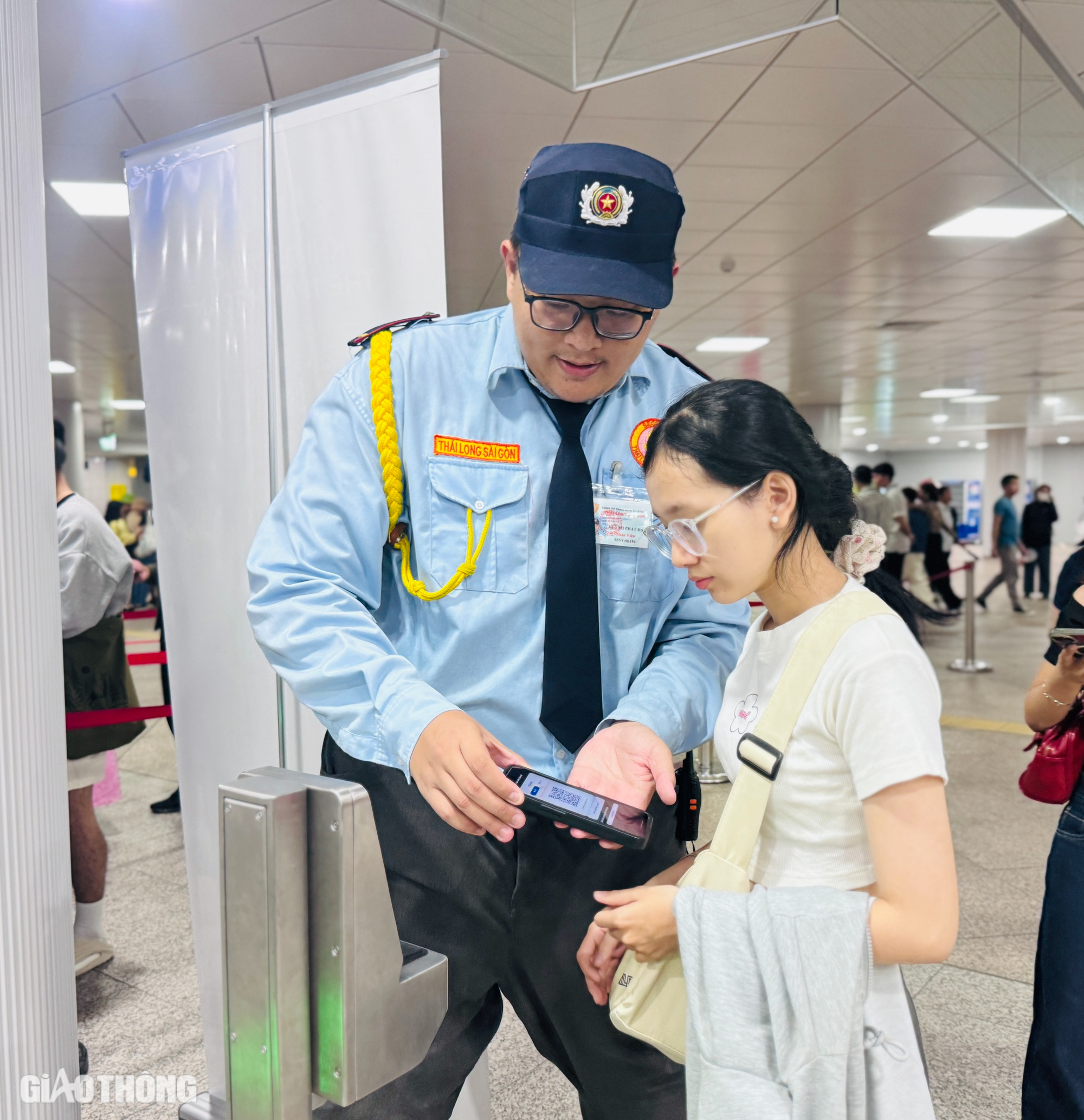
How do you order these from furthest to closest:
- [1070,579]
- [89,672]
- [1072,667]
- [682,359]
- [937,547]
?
1. [937,547]
2. [89,672]
3. [1070,579]
4. [1072,667]
5. [682,359]

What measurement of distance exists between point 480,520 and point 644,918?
0.53 metres

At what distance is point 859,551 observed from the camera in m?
1.15

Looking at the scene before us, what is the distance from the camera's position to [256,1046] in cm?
79

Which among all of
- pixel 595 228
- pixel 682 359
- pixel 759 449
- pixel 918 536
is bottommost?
pixel 918 536

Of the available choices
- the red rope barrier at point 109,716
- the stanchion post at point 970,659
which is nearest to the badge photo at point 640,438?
the red rope barrier at point 109,716

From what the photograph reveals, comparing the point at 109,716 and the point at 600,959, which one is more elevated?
the point at 600,959

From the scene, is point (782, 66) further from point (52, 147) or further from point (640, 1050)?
point (640, 1050)

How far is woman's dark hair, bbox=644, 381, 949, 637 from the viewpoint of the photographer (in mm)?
1080

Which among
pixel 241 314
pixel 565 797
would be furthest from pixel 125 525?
pixel 565 797

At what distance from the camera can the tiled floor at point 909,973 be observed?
2.42 m

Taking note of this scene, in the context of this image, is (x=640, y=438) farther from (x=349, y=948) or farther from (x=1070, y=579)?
(x=1070, y=579)

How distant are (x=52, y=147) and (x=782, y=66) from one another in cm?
364

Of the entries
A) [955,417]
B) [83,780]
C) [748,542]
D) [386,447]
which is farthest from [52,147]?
[955,417]

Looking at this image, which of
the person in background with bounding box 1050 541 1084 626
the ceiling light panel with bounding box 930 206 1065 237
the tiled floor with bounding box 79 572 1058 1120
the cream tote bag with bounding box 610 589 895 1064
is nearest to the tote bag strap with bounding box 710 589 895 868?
the cream tote bag with bounding box 610 589 895 1064
